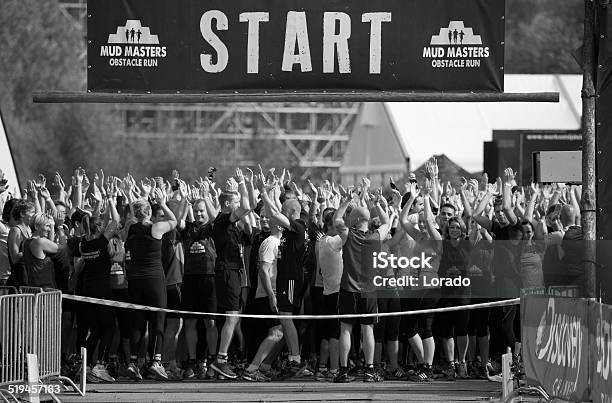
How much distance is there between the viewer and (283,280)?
17859 millimetres

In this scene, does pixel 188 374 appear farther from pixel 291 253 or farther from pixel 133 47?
pixel 133 47

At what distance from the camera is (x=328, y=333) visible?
1792cm

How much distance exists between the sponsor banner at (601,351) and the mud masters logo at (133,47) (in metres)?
5.35

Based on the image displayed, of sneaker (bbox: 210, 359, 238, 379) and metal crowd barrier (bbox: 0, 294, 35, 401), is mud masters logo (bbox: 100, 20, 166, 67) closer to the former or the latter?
metal crowd barrier (bbox: 0, 294, 35, 401)

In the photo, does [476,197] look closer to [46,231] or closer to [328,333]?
[328,333]

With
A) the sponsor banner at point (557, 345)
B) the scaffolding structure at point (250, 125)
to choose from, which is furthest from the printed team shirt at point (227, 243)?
the scaffolding structure at point (250, 125)

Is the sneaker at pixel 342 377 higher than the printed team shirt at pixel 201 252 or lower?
lower

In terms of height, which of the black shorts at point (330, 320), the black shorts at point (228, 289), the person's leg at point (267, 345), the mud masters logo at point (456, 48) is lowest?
the person's leg at point (267, 345)

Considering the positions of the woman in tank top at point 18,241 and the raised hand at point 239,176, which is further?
the raised hand at point 239,176

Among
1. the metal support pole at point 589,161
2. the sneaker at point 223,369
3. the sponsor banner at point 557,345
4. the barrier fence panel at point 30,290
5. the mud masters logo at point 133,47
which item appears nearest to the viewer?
the sponsor banner at point 557,345

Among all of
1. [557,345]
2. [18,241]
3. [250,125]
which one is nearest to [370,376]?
[18,241]

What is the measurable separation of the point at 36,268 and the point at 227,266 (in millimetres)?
2212

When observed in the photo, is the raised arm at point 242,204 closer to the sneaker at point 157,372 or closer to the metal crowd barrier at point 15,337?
the sneaker at point 157,372

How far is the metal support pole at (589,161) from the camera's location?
13742mm
